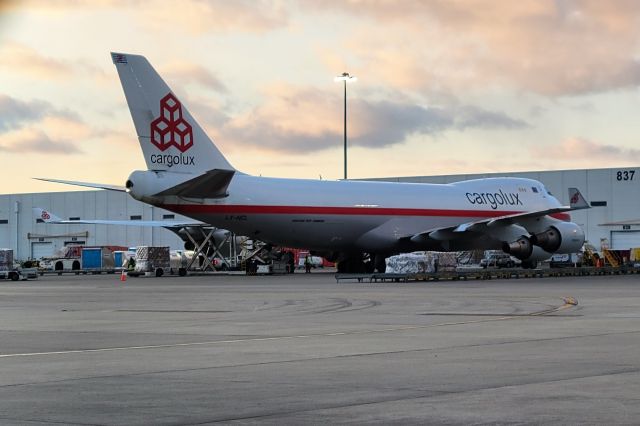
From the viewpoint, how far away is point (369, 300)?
3008cm

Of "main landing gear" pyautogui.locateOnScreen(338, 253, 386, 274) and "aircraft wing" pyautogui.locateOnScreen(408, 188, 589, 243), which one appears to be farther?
"main landing gear" pyautogui.locateOnScreen(338, 253, 386, 274)

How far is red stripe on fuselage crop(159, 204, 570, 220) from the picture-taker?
51.9 metres

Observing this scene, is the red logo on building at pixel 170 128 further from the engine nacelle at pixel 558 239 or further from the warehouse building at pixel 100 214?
the warehouse building at pixel 100 214

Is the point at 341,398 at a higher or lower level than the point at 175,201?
lower

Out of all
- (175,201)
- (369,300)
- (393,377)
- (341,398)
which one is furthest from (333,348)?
(175,201)

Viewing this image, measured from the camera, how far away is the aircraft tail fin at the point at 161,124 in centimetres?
5012

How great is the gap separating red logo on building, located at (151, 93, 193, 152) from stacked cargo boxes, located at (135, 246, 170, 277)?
18366mm

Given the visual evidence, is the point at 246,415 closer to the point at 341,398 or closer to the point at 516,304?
the point at 341,398

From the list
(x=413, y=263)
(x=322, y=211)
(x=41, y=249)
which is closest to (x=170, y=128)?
(x=322, y=211)

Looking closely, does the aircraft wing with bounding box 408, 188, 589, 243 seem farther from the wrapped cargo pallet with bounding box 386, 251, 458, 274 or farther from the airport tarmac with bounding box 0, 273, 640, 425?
the airport tarmac with bounding box 0, 273, 640, 425

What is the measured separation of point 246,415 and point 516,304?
18.3m

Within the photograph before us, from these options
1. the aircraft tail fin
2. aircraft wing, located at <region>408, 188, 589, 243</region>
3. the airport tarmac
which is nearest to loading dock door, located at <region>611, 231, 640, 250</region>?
aircraft wing, located at <region>408, 188, 589, 243</region>

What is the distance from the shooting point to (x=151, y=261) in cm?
6938

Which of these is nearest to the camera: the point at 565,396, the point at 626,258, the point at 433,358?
the point at 565,396
